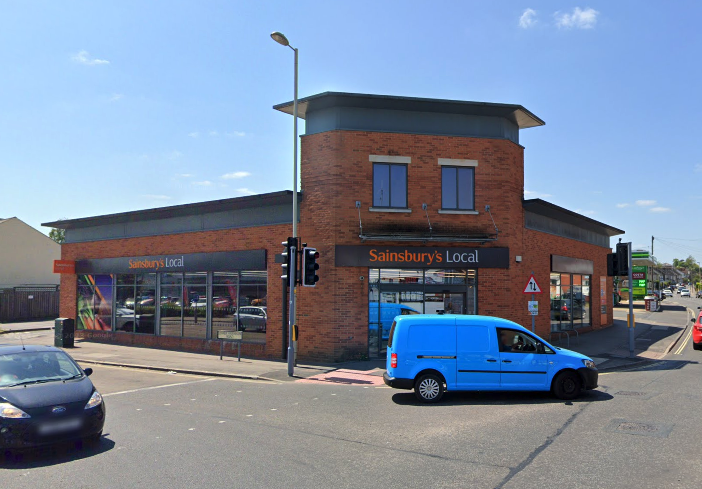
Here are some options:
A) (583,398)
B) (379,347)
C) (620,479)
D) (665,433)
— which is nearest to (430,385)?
(583,398)

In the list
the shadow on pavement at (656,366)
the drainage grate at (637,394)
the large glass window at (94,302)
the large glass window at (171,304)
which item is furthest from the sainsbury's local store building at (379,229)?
the large glass window at (94,302)

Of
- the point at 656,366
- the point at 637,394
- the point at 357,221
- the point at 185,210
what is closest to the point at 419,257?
the point at 357,221

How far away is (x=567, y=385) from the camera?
447 inches

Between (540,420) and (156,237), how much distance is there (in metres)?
18.1

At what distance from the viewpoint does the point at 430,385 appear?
1113 cm

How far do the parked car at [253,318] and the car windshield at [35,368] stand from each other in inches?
396

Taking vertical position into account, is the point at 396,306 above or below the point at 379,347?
above

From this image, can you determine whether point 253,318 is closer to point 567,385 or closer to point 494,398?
point 494,398

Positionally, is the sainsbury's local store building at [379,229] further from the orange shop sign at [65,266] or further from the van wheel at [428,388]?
the orange shop sign at [65,266]

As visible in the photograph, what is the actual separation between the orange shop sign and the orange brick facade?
458 inches

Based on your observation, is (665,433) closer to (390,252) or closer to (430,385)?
(430,385)

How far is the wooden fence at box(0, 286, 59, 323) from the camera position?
121 feet

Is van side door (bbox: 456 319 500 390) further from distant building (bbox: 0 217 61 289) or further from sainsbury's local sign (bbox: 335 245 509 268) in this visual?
distant building (bbox: 0 217 61 289)

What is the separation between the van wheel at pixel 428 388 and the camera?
11.1 m
